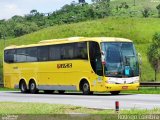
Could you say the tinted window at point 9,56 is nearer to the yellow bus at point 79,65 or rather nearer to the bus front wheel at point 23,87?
the yellow bus at point 79,65

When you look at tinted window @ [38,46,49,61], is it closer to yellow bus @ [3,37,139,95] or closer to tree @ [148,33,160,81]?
yellow bus @ [3,37,139,95]

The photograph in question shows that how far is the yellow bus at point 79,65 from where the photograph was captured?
29.2 m

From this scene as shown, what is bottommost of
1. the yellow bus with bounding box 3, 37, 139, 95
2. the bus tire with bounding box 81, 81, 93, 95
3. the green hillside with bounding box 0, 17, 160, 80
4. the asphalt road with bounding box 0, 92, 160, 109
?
the asphalt road with bounding box 0, 92, 160, 109

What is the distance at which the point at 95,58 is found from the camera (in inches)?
1166

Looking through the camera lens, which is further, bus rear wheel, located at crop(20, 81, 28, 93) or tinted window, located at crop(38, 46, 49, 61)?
bus rear wheel, located at crop(20, 81, 28, 93)

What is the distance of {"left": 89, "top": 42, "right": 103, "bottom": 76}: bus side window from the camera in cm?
2934

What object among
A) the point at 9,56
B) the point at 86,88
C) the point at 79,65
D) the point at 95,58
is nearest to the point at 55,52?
the point at 79,65

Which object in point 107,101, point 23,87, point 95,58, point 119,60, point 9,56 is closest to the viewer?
point 107,101

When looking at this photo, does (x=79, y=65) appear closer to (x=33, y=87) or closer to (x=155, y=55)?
(x=33, y=87)

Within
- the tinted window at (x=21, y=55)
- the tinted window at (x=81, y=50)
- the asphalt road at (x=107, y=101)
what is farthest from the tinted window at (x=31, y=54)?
the asphalt road at (x=107, y=101)

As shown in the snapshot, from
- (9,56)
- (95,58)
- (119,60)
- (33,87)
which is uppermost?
(9,56)

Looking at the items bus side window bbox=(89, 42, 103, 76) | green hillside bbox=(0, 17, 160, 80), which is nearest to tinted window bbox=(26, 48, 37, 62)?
bus side window bbox=(89, 42, 103, 76)

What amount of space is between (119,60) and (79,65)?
2774 mm

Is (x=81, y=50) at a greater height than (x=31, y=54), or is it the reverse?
(x=81, y=50)
